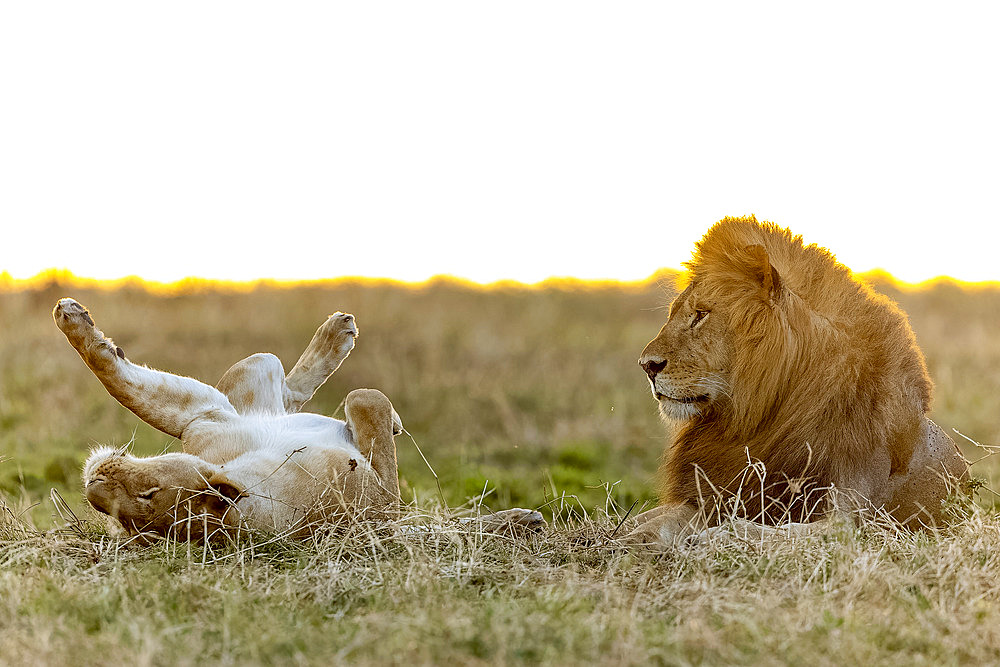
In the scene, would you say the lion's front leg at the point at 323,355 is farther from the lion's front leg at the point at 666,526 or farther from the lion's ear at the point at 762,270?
the lion's ear at the point at 762,270

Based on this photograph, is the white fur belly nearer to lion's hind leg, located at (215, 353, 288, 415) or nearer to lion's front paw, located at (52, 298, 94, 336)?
lion's hind leg, located at (215, 353, 288, 415)

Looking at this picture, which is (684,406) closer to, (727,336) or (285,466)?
(727,336)

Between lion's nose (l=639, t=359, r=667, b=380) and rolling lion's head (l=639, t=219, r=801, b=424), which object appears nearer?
rolling lion's head (l=639, t=219, r=801, b=424)

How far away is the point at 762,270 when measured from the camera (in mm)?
3885

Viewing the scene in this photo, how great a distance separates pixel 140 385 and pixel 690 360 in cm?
232

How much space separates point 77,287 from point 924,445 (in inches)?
614

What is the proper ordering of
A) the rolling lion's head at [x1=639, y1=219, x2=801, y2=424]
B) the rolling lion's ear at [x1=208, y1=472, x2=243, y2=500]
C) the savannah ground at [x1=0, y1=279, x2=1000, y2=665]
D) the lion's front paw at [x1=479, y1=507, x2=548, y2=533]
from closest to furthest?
the savannah ground at [x1=0, y1=279, x2=1000, y2=665] < the rolling lion's ear at [x1=208, y1=472, x2=243, y2=500] < the rolling lion's head at [x1=639, y1=219, x2=801, y2=424] < the lion's front paw at [x1=479, y1=507, x2=548, y2=533]

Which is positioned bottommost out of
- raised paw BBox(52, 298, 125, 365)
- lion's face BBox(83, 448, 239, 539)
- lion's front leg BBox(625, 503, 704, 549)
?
lion's front leg BBox(625, 503, 704, 549)

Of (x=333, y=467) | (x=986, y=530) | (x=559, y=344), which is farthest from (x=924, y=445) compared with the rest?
(x=559, y=344)

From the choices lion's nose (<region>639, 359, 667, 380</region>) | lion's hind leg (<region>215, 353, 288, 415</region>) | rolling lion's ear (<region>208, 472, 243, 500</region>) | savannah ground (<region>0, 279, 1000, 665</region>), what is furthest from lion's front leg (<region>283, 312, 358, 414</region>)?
lion's nose (<region>639, 359, 667, 380</region>)

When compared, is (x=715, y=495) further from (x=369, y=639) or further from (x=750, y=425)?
(x=369, y=639)

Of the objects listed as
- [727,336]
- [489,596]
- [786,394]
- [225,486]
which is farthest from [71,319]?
[786,394]

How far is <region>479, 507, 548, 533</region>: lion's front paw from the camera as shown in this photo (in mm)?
3973

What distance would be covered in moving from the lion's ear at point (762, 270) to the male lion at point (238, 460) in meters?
1.28
